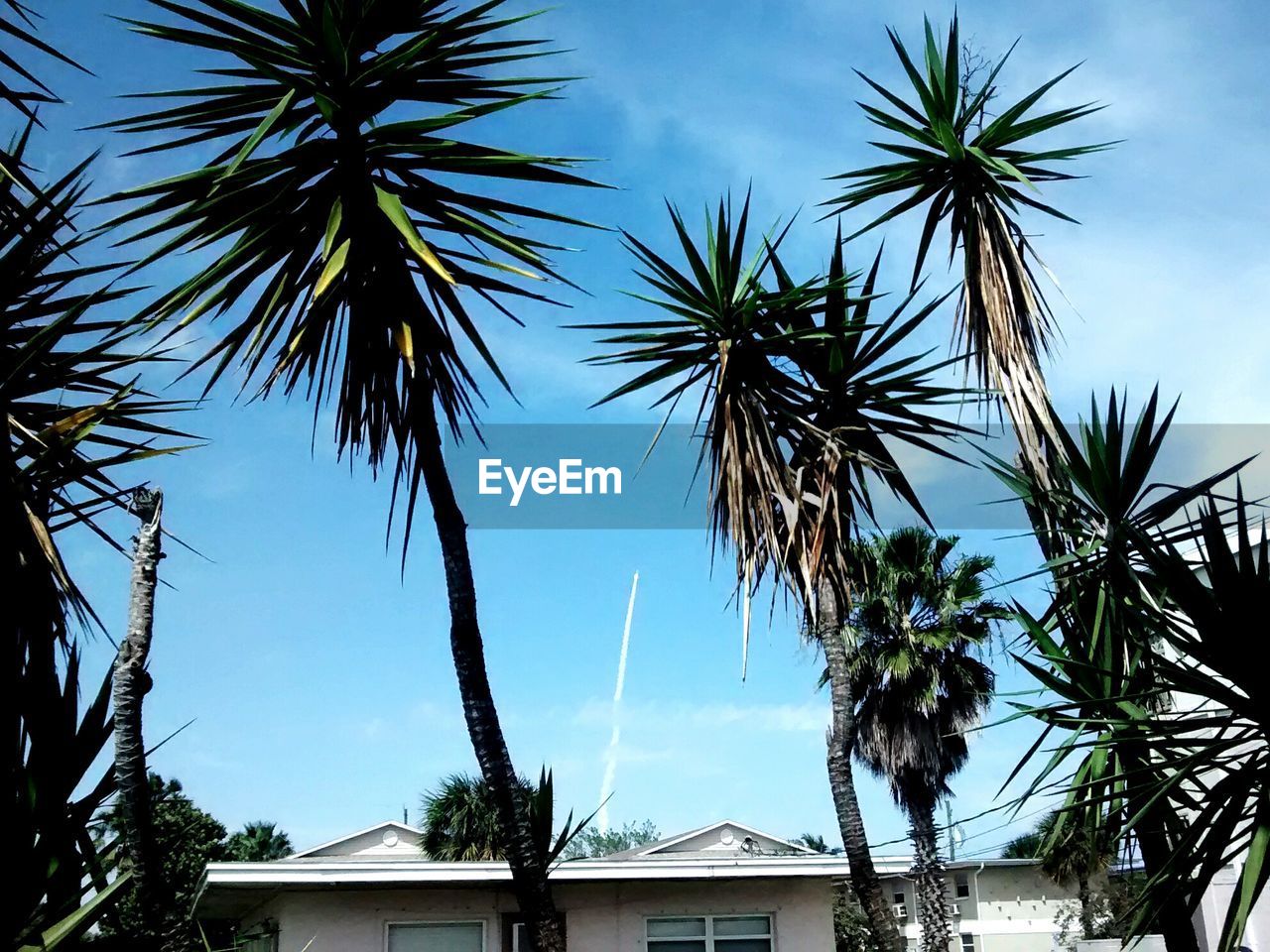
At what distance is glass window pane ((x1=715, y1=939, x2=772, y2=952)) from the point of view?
14.2 meters

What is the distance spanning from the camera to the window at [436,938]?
13.6 meters

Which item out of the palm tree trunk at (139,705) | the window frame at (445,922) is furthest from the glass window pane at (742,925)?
the palm tree trunk at (139,705)

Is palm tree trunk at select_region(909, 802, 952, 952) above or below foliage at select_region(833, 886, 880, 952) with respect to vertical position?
above

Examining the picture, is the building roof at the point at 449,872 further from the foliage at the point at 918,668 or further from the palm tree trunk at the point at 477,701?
the foliage at the point at 918,668

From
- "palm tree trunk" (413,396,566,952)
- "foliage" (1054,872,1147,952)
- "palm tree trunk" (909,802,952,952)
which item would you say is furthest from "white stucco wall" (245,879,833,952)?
"foliage" (1054,872,1147,952)

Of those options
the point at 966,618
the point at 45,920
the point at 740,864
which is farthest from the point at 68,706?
the point at 966,618

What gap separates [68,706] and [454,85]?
628 centimetres

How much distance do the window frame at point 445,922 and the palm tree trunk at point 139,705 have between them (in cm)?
544

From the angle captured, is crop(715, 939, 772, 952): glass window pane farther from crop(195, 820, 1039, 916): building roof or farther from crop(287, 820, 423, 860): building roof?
crop(287, 820, 423, 860): building roof

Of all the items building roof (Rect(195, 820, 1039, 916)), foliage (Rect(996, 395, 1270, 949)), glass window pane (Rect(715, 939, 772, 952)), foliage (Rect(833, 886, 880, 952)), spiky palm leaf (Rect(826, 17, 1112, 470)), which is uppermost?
spiky palm leaf (Rect(826, 17, 1112, 470))

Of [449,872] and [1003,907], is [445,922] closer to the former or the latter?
[449,872]

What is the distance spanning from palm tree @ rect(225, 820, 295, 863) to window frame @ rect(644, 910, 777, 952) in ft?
115

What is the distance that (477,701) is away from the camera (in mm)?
9211

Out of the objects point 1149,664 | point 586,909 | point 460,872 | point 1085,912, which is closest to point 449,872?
point 460,872
